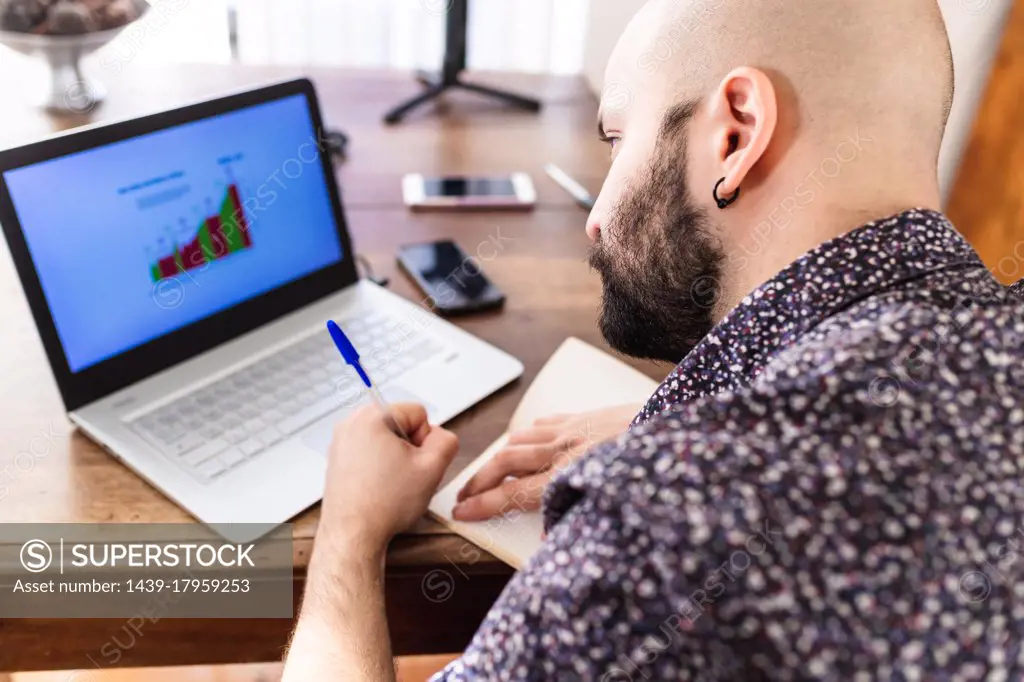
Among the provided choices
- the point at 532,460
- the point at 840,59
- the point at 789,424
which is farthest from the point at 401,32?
the point at 789,424

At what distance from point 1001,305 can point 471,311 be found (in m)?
0.65

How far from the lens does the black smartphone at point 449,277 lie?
43.2 inches

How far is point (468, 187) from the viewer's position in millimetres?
1345

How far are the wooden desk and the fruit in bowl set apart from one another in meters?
0.15

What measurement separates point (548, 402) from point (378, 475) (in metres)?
0.24

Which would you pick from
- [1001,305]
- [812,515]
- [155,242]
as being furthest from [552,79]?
[812,515]

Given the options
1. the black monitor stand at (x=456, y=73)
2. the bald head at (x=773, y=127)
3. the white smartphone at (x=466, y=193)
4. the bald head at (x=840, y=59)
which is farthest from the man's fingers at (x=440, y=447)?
the black monitor stand at (x=456, y=73)

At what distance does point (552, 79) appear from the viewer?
174 centimetres

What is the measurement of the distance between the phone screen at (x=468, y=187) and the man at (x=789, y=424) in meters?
0.59

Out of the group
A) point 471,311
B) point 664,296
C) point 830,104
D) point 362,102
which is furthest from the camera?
point 362,102

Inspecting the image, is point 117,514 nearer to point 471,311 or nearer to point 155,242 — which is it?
point 155,242

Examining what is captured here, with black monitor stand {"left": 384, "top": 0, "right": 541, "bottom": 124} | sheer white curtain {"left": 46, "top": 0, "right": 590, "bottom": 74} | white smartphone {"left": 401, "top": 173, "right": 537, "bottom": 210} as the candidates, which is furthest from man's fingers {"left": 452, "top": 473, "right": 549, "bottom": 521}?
sheer white curtain {"left": 46, "top": 0, "right": 590, "bottom": 74}

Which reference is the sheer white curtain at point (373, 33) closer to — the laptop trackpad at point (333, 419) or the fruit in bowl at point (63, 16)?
the fruit in bowl at point (63, 16)

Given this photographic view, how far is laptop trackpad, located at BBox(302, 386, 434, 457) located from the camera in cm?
88
